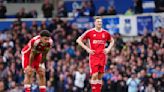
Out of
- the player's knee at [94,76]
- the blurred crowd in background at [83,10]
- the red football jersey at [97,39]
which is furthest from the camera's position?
the blurred crowd in background at [83,10]

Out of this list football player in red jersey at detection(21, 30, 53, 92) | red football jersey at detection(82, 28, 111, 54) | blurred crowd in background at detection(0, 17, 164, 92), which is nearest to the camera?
football player in red jersey at detection(21, 30, 53, 92)

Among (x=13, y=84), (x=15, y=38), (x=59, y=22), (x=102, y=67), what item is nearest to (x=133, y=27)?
(x=59, y=22)

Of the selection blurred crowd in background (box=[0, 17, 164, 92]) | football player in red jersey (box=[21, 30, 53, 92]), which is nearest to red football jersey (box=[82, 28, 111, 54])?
football player in red jersey (box=[21, 30, 53, 92])

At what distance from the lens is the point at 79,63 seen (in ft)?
96.3

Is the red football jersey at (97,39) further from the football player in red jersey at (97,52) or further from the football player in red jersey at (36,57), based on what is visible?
the football player in red jersey at (36,57)

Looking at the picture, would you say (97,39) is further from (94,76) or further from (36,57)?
(36,57)

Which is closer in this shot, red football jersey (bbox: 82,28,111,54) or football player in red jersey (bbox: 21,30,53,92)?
football player in red jersey (bbox: 21,30,53,92)

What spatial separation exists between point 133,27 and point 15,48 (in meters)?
6.16

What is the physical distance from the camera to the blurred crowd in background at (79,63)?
2767cm

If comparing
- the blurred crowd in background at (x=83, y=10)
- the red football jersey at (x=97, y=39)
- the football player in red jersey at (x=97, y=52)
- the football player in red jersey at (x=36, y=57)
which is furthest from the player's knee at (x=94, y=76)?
the blurred crowd in background at (x=83, y=10)

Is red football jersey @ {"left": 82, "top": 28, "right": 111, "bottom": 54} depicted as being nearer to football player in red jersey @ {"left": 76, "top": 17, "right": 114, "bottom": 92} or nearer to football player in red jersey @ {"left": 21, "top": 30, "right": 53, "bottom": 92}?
football player in red jersey @ {"left": 76, "top": 17, "right": 114, "bottom": 92}

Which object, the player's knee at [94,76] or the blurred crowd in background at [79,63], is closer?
the player's knee at [94,76]

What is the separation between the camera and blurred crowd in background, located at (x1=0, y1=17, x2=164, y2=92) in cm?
2767

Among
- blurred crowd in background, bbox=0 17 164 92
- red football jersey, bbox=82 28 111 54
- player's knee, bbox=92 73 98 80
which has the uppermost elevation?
red football jersey, bbox=82 28 111 54
